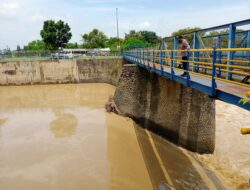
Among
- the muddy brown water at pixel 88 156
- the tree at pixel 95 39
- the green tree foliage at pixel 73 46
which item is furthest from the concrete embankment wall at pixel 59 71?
the green tree foliage at pixel 73 46

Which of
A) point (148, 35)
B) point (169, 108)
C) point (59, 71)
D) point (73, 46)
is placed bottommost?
point (169, 108)

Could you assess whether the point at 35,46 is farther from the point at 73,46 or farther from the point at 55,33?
the point at 55,33

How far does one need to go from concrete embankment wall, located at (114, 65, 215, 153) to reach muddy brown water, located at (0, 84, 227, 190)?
644 millimetres

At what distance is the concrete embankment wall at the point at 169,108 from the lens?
1204cm

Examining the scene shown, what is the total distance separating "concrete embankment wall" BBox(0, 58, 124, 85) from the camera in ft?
95.8

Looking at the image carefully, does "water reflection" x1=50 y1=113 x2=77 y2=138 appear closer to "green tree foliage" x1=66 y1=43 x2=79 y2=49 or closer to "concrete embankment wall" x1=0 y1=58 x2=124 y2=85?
"concrete embankment wall" x1=0 y1=58 x2=124 y2=85

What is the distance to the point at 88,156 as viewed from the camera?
1130 cm

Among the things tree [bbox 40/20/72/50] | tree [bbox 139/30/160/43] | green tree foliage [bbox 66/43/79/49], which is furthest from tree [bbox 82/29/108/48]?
tree [bbox 139/30/160/43]

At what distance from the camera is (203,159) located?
11531mm

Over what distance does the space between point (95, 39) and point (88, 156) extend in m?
47.1

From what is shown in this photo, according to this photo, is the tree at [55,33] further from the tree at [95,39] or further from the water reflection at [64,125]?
the water reflection at [64,125]

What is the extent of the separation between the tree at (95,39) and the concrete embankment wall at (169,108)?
4020cm

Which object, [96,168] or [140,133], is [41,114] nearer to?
[140,133]

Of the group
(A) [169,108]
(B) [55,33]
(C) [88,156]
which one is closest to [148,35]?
(B) [55,33]
